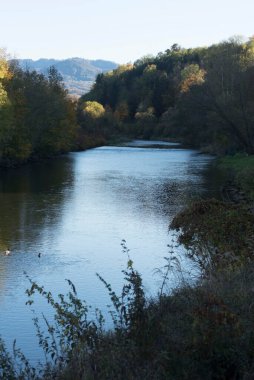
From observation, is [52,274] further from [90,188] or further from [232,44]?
[232,44]

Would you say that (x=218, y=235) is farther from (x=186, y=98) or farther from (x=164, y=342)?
(x=186, y=98)

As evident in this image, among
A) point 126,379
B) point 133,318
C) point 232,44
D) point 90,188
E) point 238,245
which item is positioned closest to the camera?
point 126,379

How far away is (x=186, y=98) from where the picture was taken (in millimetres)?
65938

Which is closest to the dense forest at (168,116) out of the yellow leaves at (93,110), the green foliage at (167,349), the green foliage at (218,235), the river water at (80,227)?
the yellow leaves at (93,110)

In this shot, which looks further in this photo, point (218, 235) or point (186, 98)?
point (186, 98)

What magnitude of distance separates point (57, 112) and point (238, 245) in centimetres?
5498

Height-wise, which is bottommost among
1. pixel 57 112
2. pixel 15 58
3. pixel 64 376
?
pixel 64 376

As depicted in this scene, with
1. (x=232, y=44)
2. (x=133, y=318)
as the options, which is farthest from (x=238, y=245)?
(x=232, y=44)

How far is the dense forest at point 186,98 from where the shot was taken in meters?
55.5

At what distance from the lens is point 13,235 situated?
23.5 metres

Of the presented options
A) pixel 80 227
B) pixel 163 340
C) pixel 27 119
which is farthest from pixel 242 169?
pixel 163 340

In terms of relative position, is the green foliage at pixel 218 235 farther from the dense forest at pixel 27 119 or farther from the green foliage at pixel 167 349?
the dense forest at pixel 27 119

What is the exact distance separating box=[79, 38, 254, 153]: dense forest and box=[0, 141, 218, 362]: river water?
8790mm

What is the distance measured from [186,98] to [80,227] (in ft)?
140
